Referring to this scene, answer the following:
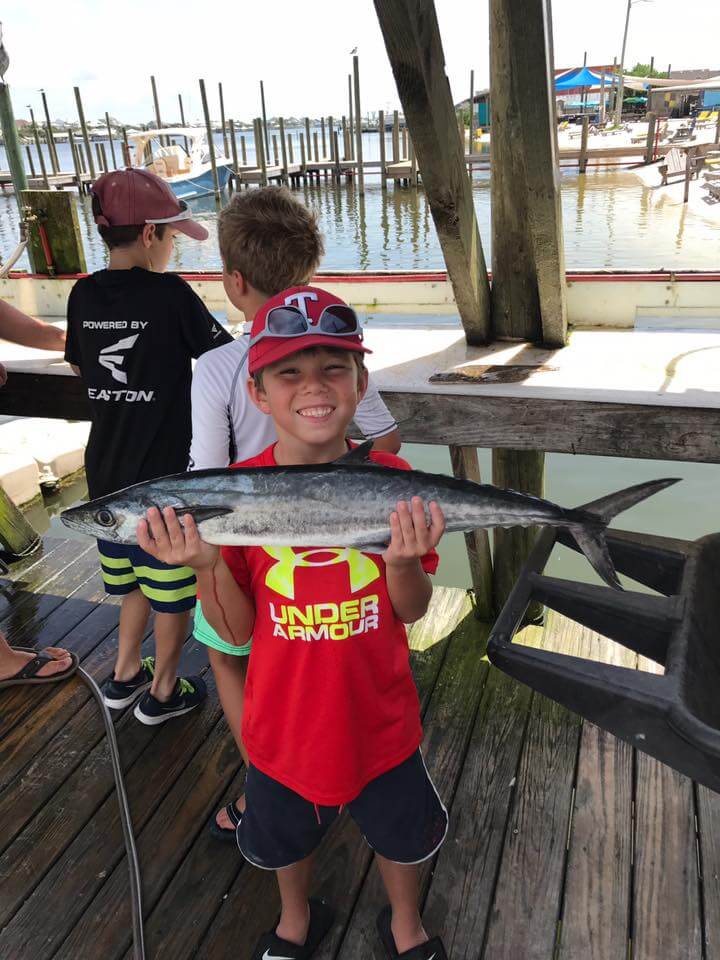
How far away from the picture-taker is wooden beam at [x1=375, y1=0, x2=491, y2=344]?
2324 mm

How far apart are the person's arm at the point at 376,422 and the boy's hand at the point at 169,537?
92 cm

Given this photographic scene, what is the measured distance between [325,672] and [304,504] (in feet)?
1.59

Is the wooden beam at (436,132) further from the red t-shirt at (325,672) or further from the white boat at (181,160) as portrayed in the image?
the white boat at (181,160)

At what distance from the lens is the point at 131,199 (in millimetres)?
2652

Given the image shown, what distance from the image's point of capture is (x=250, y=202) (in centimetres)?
228

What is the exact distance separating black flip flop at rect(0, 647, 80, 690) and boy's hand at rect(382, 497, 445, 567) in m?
2.59

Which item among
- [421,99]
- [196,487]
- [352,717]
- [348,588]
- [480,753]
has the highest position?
[421,99]

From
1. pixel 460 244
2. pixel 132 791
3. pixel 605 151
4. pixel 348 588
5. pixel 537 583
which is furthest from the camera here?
pixel 605 151

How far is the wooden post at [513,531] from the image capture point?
391cm

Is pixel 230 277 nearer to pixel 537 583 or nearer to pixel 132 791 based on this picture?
pixel 537 583

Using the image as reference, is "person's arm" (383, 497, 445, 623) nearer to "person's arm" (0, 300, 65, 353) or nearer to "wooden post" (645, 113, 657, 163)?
"person's arm" (0, 300, 65, 353)

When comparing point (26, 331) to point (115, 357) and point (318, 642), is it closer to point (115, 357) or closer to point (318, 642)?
point (115, 357)

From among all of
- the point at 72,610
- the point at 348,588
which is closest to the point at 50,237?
the point at 72,610

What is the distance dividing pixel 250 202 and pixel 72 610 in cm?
301
